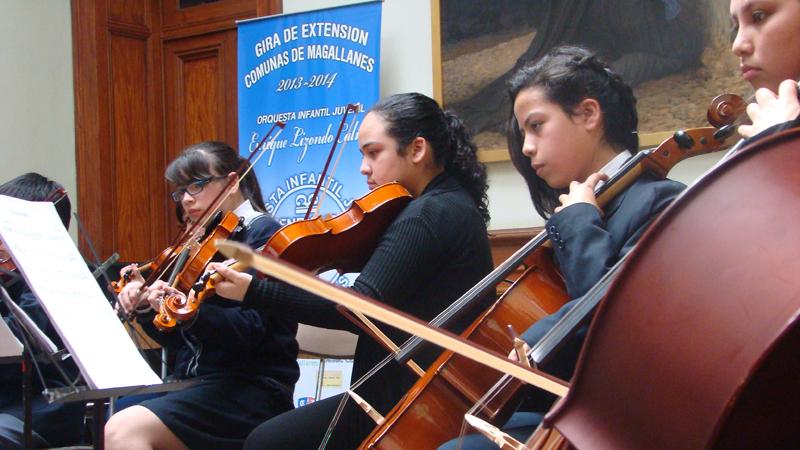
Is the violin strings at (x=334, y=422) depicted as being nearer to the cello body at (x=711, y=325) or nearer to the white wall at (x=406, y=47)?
the cello body at (x=711, y=325)

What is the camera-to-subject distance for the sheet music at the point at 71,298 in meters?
1.49

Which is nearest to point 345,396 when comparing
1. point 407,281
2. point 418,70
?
point 407,281

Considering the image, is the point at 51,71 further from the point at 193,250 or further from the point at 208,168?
the point at 193,250

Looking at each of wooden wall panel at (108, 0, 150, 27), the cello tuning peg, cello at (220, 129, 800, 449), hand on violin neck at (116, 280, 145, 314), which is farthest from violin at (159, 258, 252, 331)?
wooden wall panel at (108, 0, 150, 27)

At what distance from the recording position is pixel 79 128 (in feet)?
13.1

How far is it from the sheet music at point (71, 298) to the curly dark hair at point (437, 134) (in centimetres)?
70

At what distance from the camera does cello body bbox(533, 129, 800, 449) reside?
0.57 meters

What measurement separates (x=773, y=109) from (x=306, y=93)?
2.68m

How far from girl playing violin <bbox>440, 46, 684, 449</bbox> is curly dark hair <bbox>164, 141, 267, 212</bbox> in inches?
36.5

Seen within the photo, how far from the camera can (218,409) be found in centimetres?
194

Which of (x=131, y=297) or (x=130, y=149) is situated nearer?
(x=131, y=297)

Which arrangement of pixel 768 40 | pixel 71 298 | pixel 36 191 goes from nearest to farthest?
pixel 768 40 < pixel 71 298 < pixel 36 191

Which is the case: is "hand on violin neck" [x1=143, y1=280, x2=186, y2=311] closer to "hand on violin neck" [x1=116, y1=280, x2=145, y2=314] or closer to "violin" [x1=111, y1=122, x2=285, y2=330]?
"violin" [x1=111, y1=122, x2=285, y2=330]

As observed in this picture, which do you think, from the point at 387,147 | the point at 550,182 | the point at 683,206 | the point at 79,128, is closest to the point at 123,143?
the point at 79,128
